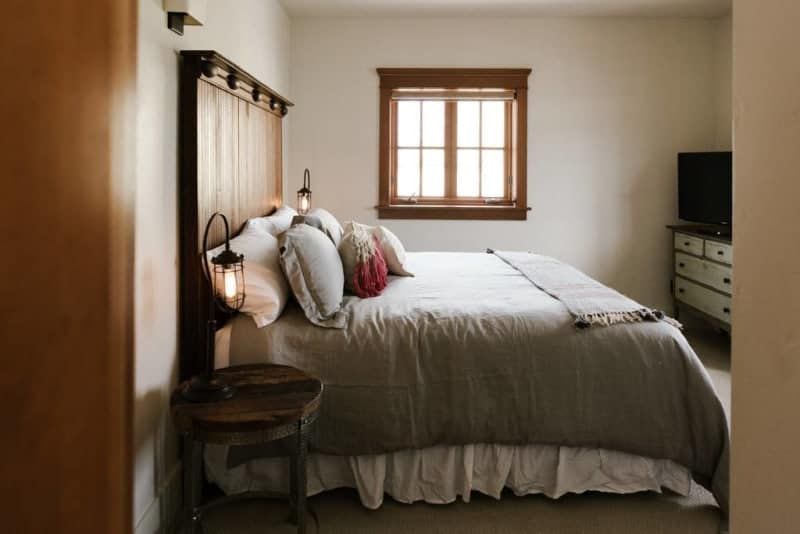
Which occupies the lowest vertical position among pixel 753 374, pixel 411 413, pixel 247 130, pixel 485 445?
pixel 485 445

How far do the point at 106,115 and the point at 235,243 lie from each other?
1.89m

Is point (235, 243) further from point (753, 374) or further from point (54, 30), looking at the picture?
point (753, 374)

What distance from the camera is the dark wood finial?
7.13 feet

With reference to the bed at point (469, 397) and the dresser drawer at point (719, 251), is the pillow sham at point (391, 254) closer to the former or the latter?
the bed at point (469, 397)

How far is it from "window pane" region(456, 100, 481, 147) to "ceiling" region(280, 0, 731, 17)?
2.38 feet

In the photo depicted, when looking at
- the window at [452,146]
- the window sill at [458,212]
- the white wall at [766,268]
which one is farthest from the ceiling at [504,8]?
the white wall at [766,268]

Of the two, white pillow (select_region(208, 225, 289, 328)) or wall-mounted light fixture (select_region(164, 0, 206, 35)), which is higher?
wall-mounted light fixture (select_region(164, 0, 206, 35))

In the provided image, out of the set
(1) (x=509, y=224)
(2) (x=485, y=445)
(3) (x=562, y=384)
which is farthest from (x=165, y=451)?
(1) (x=509, y=224)

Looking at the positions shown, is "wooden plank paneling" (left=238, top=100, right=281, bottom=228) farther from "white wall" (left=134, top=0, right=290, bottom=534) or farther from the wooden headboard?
"white wall" (left=134, top=0, right=290, bottom=534)

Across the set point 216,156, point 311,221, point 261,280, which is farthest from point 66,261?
point 311,221

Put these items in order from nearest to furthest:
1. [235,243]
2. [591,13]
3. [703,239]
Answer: [235,243]
[703,239]
[591,13]

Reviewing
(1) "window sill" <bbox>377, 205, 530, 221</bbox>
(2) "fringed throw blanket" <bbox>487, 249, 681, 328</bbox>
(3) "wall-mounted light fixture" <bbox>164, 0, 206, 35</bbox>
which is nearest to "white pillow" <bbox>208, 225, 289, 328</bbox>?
(3) "wall-mounted light fixture" <bbox>164, 0, 206, 35</bbox>

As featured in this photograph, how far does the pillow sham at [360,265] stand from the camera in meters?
2.65

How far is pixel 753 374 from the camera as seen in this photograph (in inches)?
22.1
